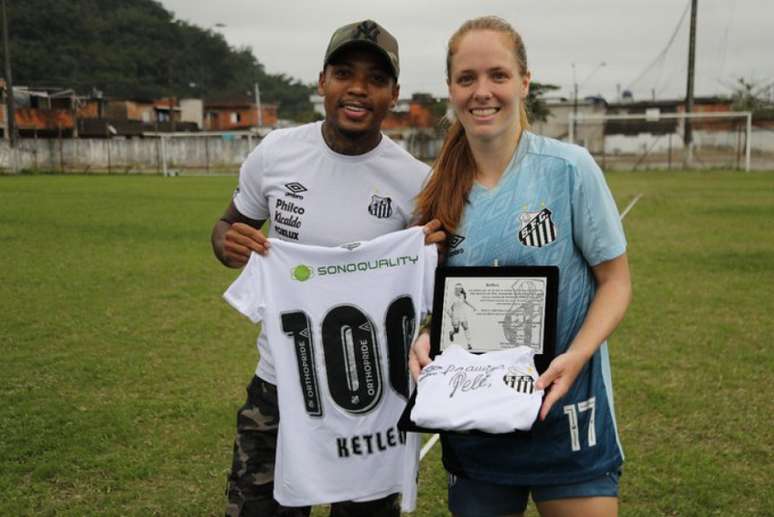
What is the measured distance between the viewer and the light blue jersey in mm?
2377

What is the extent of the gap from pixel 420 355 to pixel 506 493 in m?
0.49

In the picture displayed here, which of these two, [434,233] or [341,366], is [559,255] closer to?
[434,233]

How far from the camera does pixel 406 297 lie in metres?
2.97

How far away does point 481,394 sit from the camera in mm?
2254

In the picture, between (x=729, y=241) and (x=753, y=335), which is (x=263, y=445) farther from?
(x=729, y=241)

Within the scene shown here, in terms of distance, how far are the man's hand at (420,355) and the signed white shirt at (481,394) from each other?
90mm

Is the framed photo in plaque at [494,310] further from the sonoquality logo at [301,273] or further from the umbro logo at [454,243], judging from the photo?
the sonoquality logo at [301,273]

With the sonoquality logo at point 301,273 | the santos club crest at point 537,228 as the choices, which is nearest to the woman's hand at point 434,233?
the santos club crest at point 537,228

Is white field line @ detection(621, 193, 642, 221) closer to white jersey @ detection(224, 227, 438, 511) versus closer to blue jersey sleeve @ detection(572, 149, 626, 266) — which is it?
white jersey @ detection(224, 227, 438, 511)

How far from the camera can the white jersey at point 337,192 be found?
3.10 m

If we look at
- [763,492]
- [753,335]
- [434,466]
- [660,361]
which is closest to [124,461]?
[434,466]

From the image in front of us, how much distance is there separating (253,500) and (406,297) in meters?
1.00

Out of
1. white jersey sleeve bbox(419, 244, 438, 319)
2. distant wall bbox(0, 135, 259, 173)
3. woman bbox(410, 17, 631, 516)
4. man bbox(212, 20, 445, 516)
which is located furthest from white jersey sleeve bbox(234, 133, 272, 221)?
distant wall bbox(0, 135, 259, 173)

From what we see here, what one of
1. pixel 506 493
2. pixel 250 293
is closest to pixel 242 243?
pixel 250 293
